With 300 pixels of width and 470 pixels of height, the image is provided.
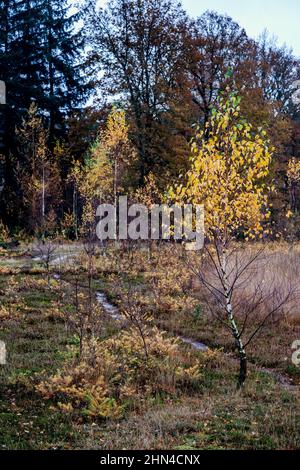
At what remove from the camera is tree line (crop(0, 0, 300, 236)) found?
26969 millimetres

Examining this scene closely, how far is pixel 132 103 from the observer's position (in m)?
27.5

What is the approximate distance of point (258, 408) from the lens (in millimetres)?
6758

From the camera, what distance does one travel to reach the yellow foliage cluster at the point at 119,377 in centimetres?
722

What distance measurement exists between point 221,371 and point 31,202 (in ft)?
70.7

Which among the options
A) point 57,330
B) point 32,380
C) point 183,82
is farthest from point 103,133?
point 32,380

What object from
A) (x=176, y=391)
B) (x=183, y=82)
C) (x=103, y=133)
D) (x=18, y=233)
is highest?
(x=183, y=82)

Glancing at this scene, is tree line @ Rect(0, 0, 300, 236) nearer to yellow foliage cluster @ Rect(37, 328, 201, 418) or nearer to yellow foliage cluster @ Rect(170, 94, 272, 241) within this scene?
yellow foliage cluster @ Rect(37, 328, 201, 418)

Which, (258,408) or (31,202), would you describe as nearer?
(258,408)

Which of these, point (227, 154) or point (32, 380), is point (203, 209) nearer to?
point (227, 154)

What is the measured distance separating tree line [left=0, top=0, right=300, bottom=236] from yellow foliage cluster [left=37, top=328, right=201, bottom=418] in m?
14.5
